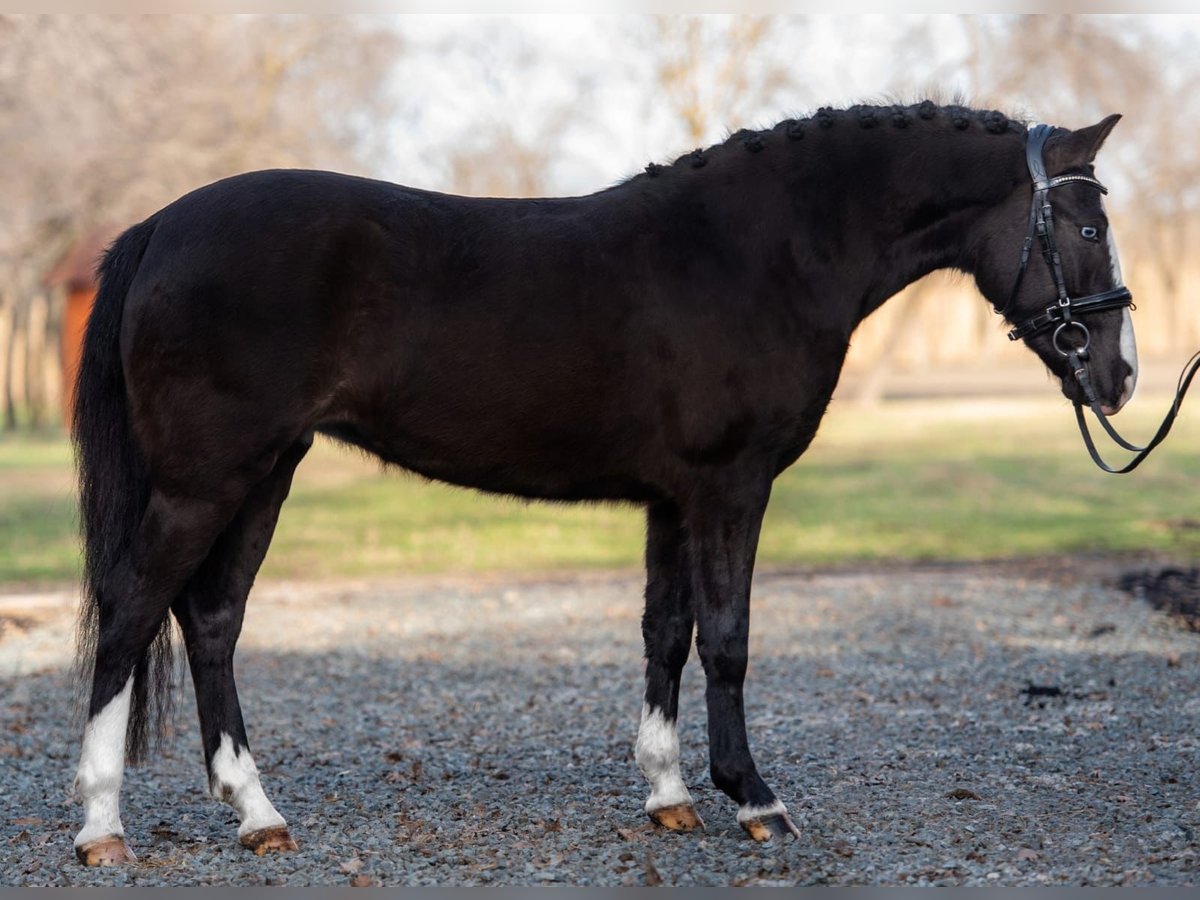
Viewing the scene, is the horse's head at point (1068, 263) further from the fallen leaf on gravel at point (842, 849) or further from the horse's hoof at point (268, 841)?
the horse's hoof at point (268, 841)

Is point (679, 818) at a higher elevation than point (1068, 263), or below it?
below

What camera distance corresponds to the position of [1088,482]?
55.5 ft

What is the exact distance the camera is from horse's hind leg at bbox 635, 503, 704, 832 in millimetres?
4477

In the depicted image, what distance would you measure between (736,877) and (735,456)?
1.32 m

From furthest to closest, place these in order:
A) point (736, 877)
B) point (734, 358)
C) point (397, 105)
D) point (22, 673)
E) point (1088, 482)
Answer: point (397, 105) → point (1088, 482) → point (22, 673) → point (734, 358) → point (736, 877)

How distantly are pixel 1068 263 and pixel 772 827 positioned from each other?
2.14m

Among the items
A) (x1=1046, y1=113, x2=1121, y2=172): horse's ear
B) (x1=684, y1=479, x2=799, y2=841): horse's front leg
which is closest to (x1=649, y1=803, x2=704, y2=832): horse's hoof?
(x1=684, y1=479, x2=799, y2=841): horse's front leg

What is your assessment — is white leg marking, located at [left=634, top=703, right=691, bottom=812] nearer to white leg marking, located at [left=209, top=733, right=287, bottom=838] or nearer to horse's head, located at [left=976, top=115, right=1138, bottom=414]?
white leg marking, located at [left=209, top=733, right=287, bottom=838]

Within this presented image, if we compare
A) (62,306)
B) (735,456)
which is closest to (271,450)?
(735,456)

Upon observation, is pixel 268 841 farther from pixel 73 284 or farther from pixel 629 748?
pixel 73 284

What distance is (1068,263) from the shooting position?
4.37 m

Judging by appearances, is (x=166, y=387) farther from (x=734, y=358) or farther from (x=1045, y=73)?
(x=1045, y=73)

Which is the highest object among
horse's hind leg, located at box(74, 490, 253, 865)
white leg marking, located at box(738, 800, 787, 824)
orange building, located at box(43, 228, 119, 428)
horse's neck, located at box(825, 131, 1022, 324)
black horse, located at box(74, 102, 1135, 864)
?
orange building, located at box(43, 228, 119, 428)

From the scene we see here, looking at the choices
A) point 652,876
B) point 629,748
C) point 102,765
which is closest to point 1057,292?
point 652,876
